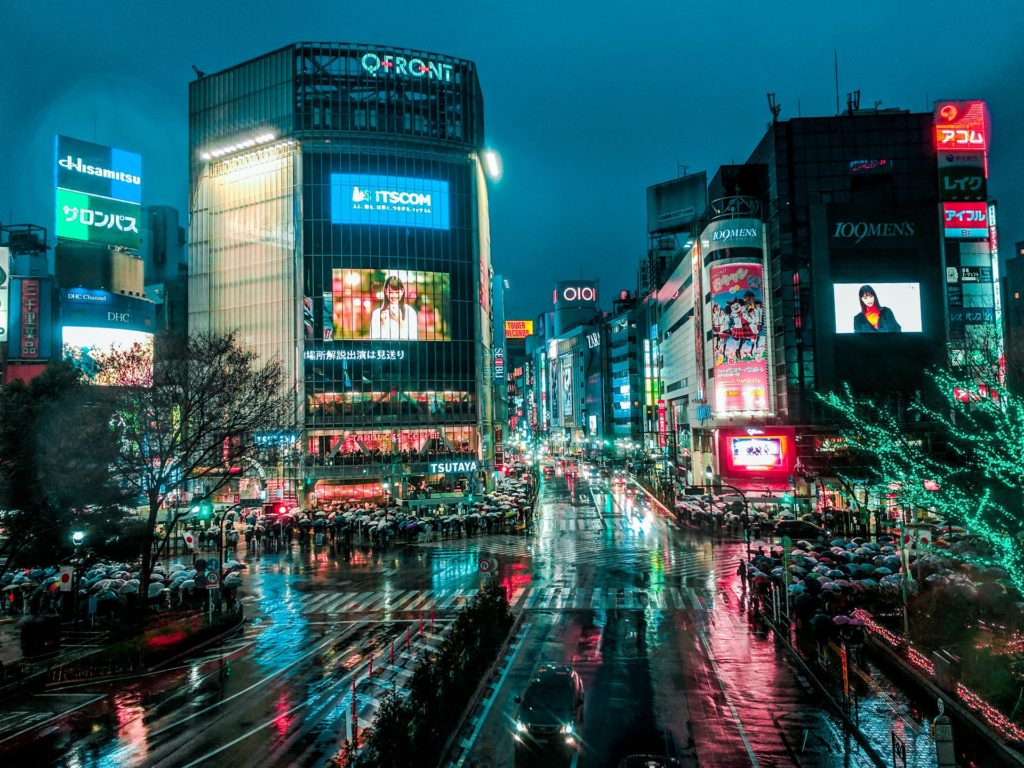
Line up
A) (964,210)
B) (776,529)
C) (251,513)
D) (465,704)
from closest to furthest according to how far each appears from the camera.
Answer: (465,704) < (776,529) < (251,513) < (964,210)

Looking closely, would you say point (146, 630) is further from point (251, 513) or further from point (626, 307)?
point (626, 307)

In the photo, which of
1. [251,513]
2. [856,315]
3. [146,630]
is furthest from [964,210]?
[146,630]


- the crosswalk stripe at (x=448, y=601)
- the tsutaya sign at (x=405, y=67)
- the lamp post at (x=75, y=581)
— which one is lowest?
the crosswalk stripe at (x=448, y=601)

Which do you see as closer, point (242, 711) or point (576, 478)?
point (242, 711)

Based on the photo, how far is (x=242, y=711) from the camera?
19500 mm

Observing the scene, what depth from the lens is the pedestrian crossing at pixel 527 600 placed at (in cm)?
3127

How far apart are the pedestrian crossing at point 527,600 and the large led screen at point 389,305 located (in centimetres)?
4902

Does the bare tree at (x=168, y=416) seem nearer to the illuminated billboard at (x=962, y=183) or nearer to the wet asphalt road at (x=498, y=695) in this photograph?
the wet asphalt road at (x=498, y=695)

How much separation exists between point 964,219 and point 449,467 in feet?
182

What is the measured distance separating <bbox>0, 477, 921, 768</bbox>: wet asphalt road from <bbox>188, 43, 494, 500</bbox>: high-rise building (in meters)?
41.9

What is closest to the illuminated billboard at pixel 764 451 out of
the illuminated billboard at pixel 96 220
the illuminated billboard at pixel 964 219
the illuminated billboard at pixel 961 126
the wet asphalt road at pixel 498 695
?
the illuminated billboard at pixel 964 219

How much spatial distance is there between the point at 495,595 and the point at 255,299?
6661cm

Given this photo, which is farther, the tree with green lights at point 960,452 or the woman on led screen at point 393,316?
the woman on led screen at point 393,316

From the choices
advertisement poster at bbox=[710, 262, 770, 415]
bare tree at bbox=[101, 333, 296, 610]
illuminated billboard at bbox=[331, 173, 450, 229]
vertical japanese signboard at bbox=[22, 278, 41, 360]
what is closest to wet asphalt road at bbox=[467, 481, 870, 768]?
bare tree at bbox=[101, 333, 296, 610]
